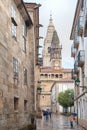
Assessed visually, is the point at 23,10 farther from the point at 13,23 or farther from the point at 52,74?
the point at 52,74

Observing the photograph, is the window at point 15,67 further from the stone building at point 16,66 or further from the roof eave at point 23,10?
the roof eave at point 23,10

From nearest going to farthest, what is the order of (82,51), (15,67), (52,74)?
(15,67) → (82,51) → (52,74)

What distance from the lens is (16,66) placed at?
23.6m

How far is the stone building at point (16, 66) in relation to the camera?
63.4ft

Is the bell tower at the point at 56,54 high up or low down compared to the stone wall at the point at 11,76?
up

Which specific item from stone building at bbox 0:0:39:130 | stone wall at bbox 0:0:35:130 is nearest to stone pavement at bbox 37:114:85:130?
stone building at bbox 0:0:39:130

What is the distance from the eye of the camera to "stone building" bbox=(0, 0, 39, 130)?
761 inches

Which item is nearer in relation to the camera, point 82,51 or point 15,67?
point 15,67

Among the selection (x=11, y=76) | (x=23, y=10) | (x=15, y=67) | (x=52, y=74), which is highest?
(x=52, y=74)

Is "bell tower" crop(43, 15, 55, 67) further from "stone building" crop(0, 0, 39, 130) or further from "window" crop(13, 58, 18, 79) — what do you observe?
"window" crop(13, 58, 18, 79)

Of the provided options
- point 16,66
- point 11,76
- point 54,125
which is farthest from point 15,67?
point 54,125

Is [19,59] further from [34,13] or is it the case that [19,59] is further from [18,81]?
[34,13]

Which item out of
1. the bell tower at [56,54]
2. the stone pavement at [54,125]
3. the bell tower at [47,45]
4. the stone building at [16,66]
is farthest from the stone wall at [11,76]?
the bell tower at [47,45]

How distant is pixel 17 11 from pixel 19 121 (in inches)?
263
